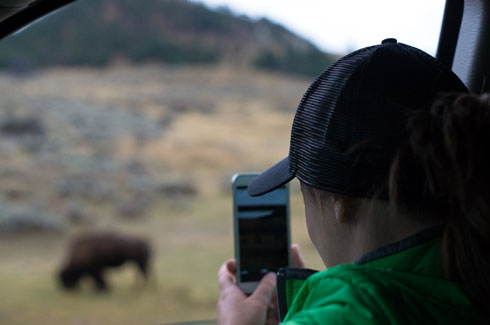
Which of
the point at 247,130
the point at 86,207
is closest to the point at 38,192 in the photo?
the point at 86,207

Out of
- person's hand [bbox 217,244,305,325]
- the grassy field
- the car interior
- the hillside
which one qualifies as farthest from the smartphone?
the hillside

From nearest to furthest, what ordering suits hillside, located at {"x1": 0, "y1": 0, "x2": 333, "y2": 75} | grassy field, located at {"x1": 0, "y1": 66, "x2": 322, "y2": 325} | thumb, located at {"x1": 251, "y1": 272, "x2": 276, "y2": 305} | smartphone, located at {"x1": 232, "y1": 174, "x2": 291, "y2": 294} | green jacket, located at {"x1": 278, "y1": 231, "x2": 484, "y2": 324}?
1. green jacket, located at {"x1": 278, "y1": 231, "x2": 484, "y2": 324}
2. thumb, located at {"x1": 251, "y1": 272, "x2": 276, "y2": 305}
3. smartphone, located at {"x1": 232, "y1": 174, "x2": 291, "y2": 294}
4. grassy field, located at {"x1": 0, "y1": 66, "x2": 322, "y2": 325}
5. hillside, located at {"x1": 0, "y1": 0, "x2": 333, "y2": 75}

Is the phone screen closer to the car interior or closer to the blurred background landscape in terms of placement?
the car interior

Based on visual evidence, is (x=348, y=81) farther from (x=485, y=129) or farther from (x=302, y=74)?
(x=302, y=74)

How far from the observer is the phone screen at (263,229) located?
1229 millimetres

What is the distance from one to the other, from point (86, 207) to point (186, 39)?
2946 mm

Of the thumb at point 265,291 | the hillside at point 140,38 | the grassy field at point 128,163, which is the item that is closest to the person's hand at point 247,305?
the thumb at point 265,291

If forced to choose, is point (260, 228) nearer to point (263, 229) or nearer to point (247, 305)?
point (263, 229)

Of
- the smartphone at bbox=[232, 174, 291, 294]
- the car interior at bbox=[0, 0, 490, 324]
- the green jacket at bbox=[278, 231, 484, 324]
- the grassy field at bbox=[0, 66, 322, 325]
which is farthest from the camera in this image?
the grassy field at bbox=[0, 66, 322, 325]

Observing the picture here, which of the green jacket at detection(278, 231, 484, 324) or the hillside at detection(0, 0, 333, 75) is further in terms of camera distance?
the hillside at detection(0, 0, 333, 75)

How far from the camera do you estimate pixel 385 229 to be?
69cm

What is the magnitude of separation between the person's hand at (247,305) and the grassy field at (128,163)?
3.28 metres

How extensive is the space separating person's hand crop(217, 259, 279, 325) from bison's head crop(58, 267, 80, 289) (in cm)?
430

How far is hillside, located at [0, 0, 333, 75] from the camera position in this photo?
7246 millimetres
